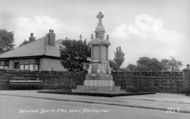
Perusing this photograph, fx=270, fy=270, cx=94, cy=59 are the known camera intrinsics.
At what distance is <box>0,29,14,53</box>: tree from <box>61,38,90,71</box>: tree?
27.5m

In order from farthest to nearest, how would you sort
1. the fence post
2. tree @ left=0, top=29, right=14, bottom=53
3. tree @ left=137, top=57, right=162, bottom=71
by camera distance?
1. tree @ left=137, top=57, right=162, bottom=71
2. tree @ left=0, top=29, right=14, bottom=53
3. the fence post

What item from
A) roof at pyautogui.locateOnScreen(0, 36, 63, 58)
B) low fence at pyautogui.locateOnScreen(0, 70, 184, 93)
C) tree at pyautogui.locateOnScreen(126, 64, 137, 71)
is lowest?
low fence at pyautogui.locateOnScreen(0, 70, 184, 93)

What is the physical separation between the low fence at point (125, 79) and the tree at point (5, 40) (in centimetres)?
3466

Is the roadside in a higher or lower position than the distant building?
lower

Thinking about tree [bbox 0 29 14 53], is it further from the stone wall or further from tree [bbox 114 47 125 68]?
the stone wall

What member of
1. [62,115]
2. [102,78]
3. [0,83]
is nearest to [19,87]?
[0,83]

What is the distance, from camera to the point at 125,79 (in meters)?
23.8

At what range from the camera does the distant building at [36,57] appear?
3659 centimetres

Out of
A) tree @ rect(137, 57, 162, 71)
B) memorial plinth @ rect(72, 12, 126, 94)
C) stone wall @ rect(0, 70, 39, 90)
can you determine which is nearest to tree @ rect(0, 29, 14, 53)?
tree @ rect(137, 57, 162, 71)

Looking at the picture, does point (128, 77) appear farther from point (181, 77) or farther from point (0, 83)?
point (0, 83)

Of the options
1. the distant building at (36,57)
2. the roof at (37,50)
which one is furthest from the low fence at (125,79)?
the roof at (37,50)

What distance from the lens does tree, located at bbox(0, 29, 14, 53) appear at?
186ft

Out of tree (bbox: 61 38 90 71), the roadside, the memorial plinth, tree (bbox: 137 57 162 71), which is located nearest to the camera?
the roadside

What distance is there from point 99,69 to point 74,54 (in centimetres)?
1342
